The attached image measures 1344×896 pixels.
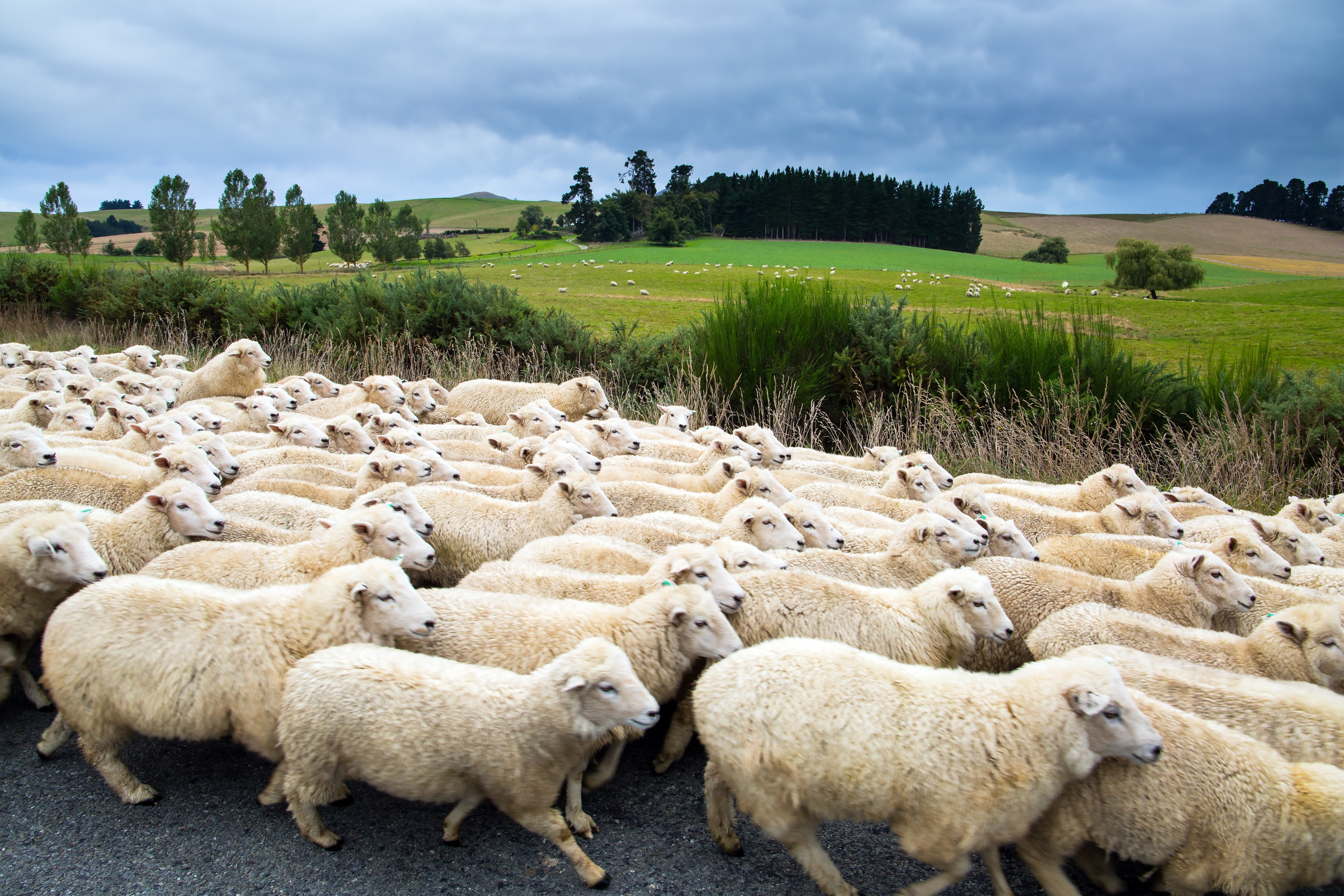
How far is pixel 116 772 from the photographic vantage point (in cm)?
380

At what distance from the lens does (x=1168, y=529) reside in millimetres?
6012

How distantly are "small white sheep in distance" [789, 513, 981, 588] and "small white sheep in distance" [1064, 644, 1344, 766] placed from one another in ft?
4.33

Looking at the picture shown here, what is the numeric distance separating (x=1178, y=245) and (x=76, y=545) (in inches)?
1969

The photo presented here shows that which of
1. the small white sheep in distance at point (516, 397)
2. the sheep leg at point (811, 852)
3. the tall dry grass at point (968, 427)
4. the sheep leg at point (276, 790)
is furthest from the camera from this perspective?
the small white sheep in distance at point (516, 397)

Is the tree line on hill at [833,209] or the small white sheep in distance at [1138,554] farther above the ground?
the tree line on hill at [833,209]

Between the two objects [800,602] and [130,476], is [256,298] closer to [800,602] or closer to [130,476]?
[130,476]

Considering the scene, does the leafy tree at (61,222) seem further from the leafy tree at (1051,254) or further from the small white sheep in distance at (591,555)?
the leafy tree at (1051,254)

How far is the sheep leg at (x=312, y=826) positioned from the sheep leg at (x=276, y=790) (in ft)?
0.68

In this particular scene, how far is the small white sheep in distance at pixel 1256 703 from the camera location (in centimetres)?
348

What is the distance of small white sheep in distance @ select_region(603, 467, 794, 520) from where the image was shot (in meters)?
6.37

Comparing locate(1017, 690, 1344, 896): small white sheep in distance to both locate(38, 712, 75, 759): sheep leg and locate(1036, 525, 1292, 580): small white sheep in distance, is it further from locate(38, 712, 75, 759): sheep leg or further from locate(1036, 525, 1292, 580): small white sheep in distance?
locate(38, 712, 75, 759): sheep leg

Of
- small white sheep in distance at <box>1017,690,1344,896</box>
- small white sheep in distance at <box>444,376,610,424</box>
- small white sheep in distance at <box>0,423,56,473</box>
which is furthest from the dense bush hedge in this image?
small white sheep in distance at <box>0,423,56,473</box>

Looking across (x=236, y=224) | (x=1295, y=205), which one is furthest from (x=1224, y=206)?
(x=236, y=224)

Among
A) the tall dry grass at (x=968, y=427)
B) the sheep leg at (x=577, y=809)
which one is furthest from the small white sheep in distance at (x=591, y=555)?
the tall dry grass at (x=968, y=427)
